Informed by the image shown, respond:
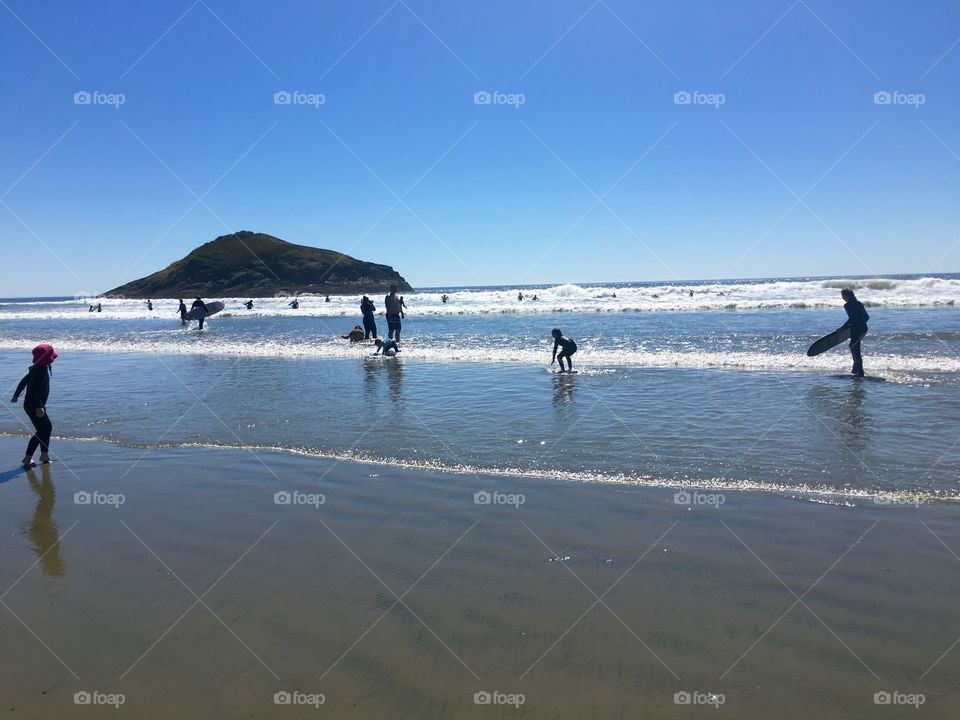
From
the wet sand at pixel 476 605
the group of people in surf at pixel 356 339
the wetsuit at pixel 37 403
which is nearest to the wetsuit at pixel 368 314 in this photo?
the group of people in surf at pixel 356 339

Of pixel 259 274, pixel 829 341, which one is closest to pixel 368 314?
pixel 829 341

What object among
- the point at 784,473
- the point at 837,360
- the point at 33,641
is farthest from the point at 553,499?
the point at 837,360

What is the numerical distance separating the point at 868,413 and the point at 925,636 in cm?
699

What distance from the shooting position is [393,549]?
16.3 ft

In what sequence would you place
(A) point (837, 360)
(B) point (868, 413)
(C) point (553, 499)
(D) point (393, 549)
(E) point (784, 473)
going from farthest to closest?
1. (A) point (837, 360)
2. (B) point (868, 413)
3. (E) point (784, 473)
4. (C) point (553, 499)
5. (D) point (393, 549)

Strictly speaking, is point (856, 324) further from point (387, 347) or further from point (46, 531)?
point (46, 531)

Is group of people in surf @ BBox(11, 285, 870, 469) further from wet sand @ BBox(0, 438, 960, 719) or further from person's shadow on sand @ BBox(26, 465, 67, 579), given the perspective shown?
wet sand @ BBox(0, 438, 960, 719)

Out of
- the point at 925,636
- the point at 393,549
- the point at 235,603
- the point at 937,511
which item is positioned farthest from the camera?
the point at 937,511

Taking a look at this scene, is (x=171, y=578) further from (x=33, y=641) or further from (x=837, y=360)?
(x=837, y=360)

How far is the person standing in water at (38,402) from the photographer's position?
26.7 ft

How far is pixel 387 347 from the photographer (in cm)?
1998

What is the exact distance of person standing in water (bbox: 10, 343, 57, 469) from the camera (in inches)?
320

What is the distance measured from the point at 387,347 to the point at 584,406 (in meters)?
10.8

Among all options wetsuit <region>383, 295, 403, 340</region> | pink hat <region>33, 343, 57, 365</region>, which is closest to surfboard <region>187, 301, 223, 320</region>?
wetsuit <region>383, 295, 403, 340</region>
